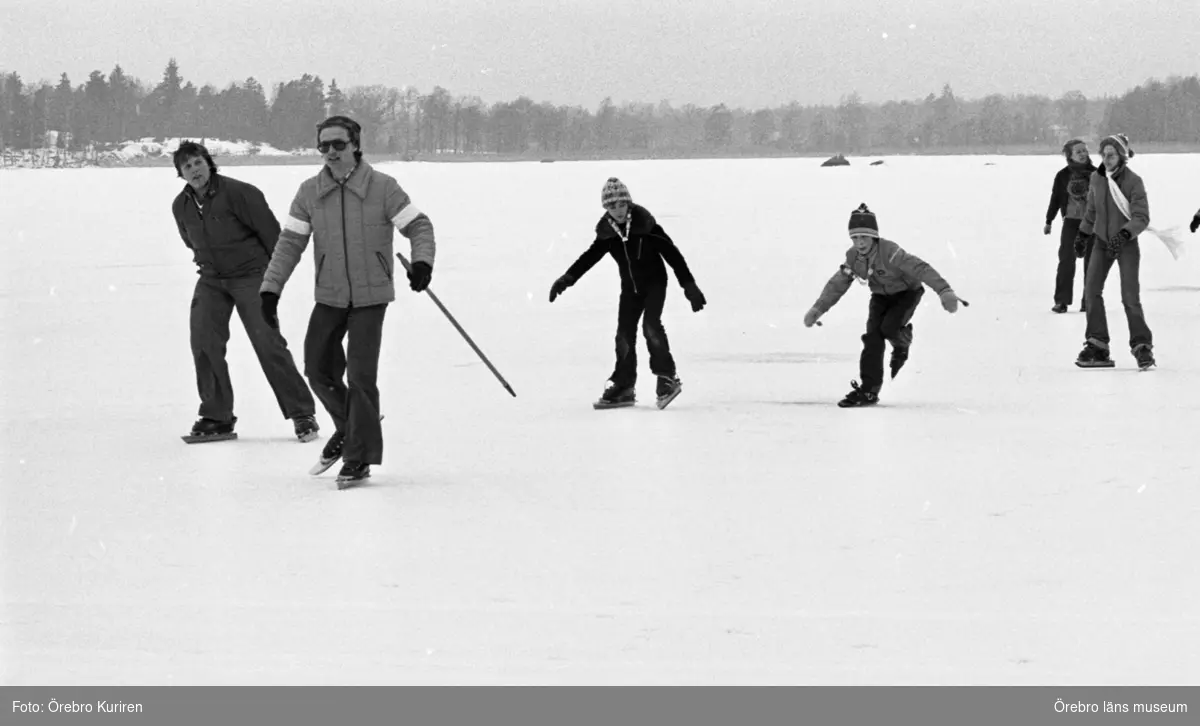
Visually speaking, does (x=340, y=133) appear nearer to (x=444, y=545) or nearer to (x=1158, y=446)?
(x=444, y=545)

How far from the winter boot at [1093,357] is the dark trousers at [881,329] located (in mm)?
1979

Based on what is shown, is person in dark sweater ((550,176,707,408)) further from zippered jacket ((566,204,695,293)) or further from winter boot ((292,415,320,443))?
winter boot ((292,415,320,443))

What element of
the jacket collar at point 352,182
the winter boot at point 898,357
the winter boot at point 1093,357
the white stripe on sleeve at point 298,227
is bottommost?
the winter boot at point 1093,357

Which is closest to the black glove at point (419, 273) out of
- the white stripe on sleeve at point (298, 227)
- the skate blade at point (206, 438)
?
the white stripe on sleeve at point (298, 227)

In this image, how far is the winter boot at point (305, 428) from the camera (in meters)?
8.52

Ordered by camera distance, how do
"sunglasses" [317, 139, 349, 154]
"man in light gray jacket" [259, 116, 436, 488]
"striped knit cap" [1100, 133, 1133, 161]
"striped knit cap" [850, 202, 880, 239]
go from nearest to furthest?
"sunglasses" [317, 139, 349, 154], "man in light gray jacket" [259, 116, 436, 488], "striped knit cap" [850, 202, 880, 239], "striped knit cap" [1100, 133, 1133, 161]

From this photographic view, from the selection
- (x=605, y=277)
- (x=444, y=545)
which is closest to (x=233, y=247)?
(x=444, y=545)

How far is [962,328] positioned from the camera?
538 inches

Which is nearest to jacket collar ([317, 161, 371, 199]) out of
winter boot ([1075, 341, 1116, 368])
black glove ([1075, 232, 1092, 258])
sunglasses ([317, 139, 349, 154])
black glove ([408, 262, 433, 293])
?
sunglasses ([317, 139, 349, 154])

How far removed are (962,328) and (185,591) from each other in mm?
9460

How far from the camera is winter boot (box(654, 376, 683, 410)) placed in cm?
962

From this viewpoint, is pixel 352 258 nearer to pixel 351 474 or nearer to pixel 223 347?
pixel 351 474

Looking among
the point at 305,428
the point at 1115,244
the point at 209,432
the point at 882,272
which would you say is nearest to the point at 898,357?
the point at 882,272

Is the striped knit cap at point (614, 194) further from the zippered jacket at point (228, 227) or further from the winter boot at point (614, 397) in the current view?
the zippered jacket at point (228, 227)
